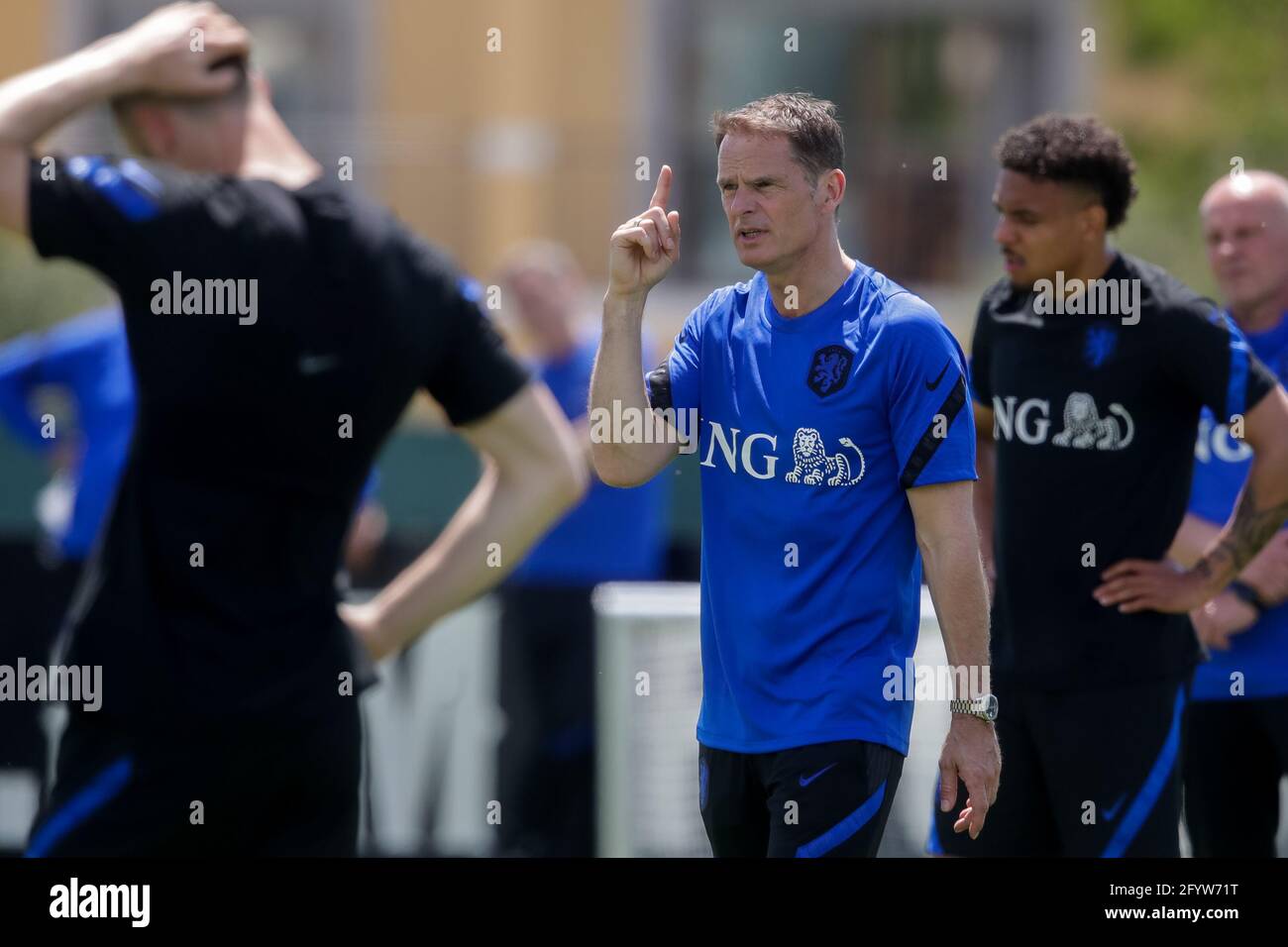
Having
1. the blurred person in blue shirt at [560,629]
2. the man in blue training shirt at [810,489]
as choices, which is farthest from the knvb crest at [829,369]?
the blurred person in blue shirt at [560,629]

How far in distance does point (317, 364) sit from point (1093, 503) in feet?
5.91

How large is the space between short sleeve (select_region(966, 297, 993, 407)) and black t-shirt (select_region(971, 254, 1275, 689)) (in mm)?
55

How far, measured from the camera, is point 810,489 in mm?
3434

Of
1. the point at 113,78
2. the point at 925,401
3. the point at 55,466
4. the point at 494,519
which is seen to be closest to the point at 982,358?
the point at 925,401

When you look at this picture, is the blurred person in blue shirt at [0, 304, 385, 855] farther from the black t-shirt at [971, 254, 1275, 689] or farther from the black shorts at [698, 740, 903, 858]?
the black shorts at [698, 740, 903, 858]

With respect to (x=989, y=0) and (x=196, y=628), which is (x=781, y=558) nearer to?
(x=196, y=628)

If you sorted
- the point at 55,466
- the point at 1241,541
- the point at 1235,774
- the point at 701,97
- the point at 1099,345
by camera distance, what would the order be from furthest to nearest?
1. the point at 701,97
2. the point at 55,466
3. the point at 1235,774
4. the point at 1241,541
5. the point at 1099,345

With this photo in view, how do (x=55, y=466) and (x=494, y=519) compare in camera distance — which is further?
(x=55, y=466)

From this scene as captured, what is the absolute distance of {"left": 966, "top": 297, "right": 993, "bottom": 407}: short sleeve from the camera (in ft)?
14.6

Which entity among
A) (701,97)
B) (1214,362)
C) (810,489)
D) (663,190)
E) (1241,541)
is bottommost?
(1241,541)

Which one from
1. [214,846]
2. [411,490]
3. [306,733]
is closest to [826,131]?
[306,733]

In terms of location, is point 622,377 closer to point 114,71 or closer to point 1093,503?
point 114,71

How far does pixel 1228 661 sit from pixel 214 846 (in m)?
2.70

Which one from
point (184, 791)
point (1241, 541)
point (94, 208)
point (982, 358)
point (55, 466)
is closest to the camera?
point (94, 208)
